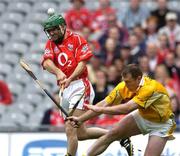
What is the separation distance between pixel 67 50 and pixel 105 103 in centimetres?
89

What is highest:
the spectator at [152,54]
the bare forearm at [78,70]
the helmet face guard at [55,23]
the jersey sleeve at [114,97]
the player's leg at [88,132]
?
the spectator at [152,54]

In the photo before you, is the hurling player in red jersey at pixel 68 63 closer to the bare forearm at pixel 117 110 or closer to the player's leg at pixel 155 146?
the bare forearm at pixel 117 110

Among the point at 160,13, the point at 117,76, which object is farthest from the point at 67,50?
the point at 160,13

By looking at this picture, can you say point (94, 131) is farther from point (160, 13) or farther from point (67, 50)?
point (160, 13)

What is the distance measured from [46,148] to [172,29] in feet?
14.2

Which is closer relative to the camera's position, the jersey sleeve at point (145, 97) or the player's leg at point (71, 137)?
the jersey sleeve at point (145, 97)

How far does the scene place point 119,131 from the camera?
15.8m

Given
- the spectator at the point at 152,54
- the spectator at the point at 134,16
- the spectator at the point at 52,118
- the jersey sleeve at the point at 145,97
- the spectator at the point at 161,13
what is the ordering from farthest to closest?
the spectator at the point at 134,16 → the spectator at the point at 161,13 → the spectator at the point at 152,54 → the spectator at the point at 52,118 → the jersey sleeve at the point at 145,97

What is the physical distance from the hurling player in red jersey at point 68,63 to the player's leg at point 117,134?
39 centimetres

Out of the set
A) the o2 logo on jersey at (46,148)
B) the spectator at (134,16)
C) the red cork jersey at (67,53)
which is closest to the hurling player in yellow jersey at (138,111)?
the red cork jersey at (67,53)

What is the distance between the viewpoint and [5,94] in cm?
2028

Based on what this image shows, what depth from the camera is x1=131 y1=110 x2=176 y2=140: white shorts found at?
1551 cm

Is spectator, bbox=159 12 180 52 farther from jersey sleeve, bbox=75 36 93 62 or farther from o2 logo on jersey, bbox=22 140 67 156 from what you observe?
jersey sleeve, bbox=75 36 93 62

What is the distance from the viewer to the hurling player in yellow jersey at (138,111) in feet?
49.3
